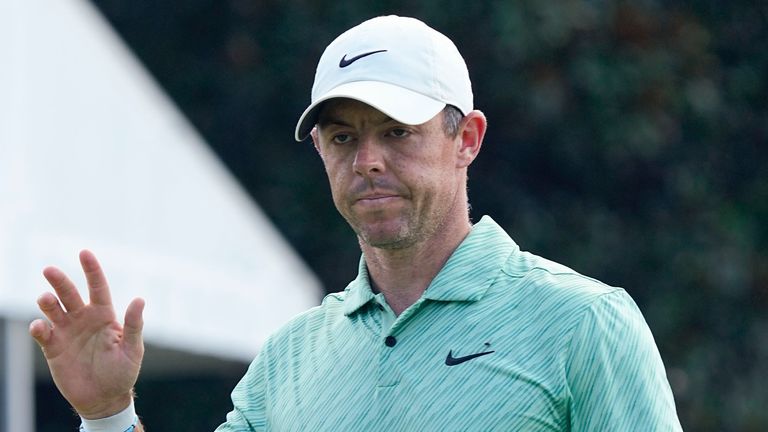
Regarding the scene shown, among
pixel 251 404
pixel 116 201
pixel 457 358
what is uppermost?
pixel 457 358

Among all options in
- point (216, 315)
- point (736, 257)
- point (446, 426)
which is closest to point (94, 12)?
point (216, 315)

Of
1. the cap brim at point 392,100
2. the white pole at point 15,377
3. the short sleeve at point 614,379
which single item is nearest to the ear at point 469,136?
the cap brim at point 392,100

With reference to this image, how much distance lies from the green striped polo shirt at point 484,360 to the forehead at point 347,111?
0.96 ft

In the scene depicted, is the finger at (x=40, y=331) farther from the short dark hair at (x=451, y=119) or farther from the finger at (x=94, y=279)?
the short dark hair at (x=451, y=119)

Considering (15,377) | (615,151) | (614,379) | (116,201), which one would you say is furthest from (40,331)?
(615,151)

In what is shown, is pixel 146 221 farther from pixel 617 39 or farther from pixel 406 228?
pixel 617 39

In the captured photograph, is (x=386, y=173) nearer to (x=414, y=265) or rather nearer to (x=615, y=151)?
(x=414, y=265)

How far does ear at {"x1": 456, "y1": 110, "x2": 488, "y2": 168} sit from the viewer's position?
291 centimetres

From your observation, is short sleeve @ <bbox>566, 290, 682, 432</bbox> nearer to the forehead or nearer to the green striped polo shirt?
the green striped polo shirt

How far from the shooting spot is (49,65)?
6160 mm

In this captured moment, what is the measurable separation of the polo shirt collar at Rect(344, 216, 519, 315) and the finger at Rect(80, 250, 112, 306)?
449 mm

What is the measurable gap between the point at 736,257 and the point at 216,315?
20.1 ft

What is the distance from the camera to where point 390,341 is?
9.08ft

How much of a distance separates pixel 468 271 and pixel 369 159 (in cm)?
27
